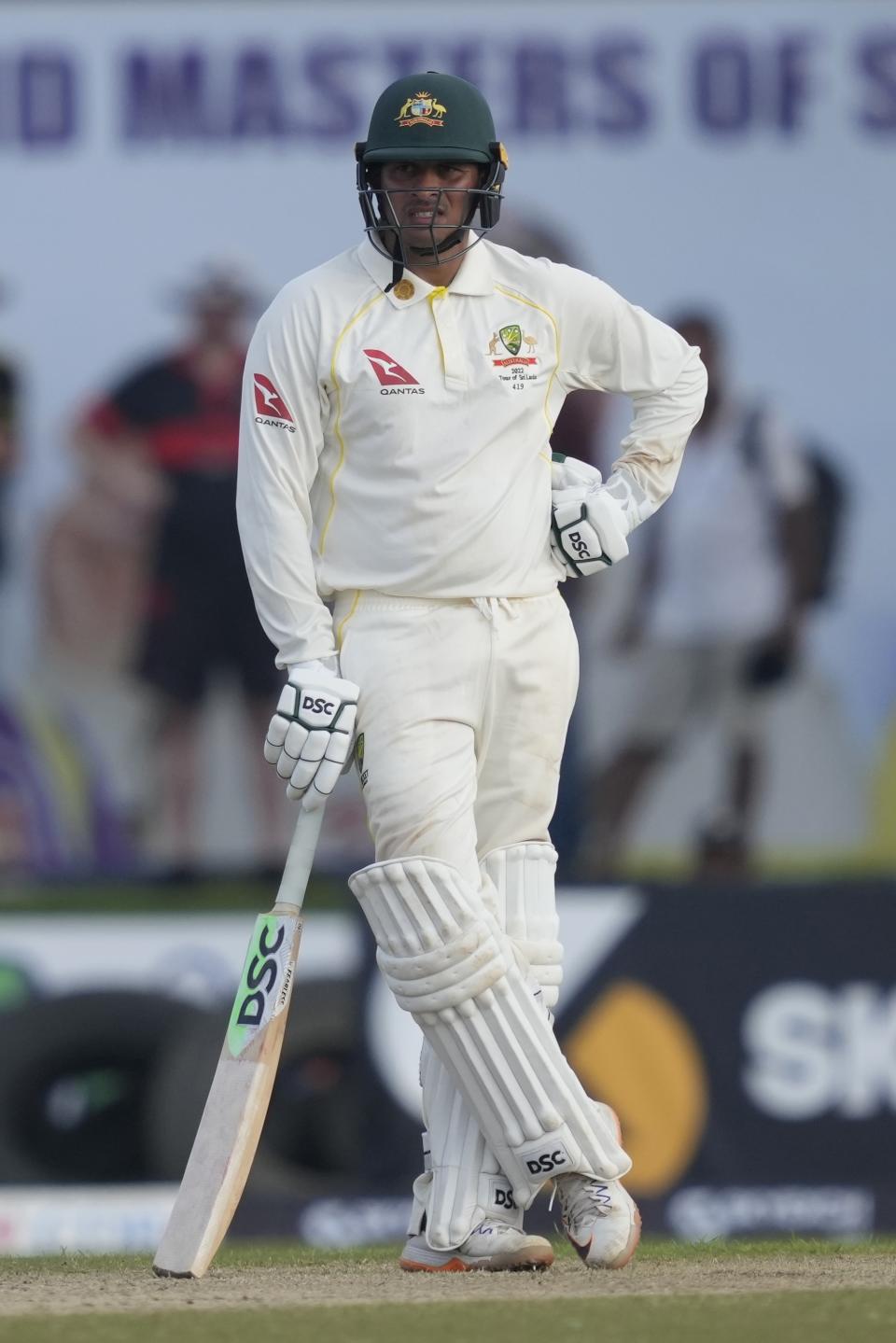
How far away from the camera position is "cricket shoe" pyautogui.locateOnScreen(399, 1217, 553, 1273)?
3633 mm

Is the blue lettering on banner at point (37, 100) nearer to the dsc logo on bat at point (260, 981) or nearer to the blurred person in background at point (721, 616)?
the blurred person in background at point (721, 616)

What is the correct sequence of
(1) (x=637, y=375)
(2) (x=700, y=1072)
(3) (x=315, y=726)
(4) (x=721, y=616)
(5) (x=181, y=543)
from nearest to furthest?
(3) (x=315, y=726), (1) (x=637, y=375), (2) (x=700, y=1072), (5) (x=181, y=543), (4) (x=721, y=616)

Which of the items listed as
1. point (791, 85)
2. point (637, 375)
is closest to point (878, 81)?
point (791, 85)

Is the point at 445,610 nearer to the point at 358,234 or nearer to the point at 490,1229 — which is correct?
the point at 490,1229

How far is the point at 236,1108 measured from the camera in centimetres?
366

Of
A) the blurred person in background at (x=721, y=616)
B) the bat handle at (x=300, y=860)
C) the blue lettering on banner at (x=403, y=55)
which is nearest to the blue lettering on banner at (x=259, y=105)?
the blue lettering on banner at (x=403, y=55)

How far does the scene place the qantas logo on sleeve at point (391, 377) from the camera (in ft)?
11.9

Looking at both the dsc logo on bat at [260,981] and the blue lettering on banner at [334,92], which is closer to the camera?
the dsc logo on bat at [260,981]

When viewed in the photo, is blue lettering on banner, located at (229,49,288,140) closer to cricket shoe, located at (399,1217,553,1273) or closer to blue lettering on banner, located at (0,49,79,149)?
blue lettering on banner, located at (0,49,79,149)

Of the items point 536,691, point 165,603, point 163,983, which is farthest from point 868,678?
point 536,691

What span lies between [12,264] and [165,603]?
1.22m

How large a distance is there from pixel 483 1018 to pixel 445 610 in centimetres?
57

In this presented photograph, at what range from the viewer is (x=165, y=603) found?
7.94 m

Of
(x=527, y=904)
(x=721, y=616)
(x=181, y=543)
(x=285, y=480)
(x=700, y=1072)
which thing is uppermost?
(x=285, y=480)
